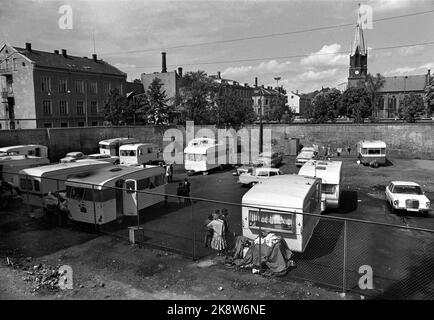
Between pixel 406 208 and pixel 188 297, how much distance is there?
1404 centimetres

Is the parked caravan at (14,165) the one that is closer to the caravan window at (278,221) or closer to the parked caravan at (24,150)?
the parked caravan at (24,150)

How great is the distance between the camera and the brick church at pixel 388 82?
5182 inches

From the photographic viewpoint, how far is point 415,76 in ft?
456

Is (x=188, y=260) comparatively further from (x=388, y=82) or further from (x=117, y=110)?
(x=388, y=82)

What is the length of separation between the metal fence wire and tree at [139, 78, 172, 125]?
127 ft

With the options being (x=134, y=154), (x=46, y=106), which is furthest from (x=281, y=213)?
(x=46, y=106)

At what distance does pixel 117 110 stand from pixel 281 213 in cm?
4945

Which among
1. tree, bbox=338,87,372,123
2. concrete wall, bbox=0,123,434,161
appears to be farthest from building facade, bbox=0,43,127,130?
tree, bbox=338,87,372,123

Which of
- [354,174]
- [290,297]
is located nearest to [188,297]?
[290,297]

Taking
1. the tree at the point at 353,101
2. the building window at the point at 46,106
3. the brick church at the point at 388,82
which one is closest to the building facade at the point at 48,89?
the building window at the point at 46,106

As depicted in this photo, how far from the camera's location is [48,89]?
59.4m

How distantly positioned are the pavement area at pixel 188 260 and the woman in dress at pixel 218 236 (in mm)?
305

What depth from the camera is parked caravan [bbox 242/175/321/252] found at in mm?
11250
